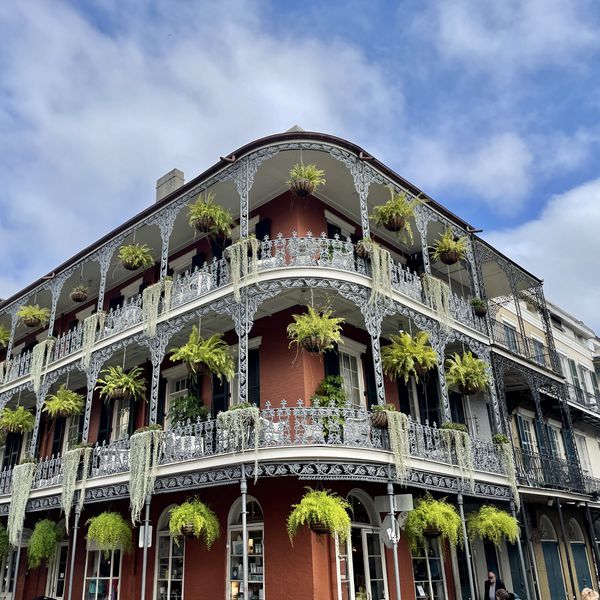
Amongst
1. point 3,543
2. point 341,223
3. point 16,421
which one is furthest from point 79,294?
point 341,223

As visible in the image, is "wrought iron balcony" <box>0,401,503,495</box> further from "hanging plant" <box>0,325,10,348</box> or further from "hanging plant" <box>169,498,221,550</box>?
"hanging plant" <box>0,325,10,348</box>

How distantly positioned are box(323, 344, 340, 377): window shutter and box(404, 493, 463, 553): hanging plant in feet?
10.8

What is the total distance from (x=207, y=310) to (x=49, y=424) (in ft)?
32.0

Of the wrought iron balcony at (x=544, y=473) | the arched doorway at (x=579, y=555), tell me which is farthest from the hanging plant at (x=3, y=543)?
the arched doorway at (x=579, y=555)

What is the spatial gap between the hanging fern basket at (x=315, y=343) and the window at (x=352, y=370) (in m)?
2.33

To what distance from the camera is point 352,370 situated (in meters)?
13.7

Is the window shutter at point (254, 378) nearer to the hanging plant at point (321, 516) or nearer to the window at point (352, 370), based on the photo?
the window at point (352, 370)

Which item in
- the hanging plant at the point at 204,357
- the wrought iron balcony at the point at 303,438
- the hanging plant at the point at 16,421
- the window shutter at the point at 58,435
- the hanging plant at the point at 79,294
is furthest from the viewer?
the window shutter at the point at 58,435

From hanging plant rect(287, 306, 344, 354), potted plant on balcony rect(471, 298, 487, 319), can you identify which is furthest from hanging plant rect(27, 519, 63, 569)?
potted plant on balcony rect(471, 298, 487, 319)

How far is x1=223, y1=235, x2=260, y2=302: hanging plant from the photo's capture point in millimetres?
11453

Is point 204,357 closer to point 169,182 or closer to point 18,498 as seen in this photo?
point 18,498

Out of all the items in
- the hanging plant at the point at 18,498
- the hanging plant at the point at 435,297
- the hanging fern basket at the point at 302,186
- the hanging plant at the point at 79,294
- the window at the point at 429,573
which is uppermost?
the hanging plant at the point at 79,294

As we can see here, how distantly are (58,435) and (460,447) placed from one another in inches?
501

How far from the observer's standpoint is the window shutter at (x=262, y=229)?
46.0 ft
